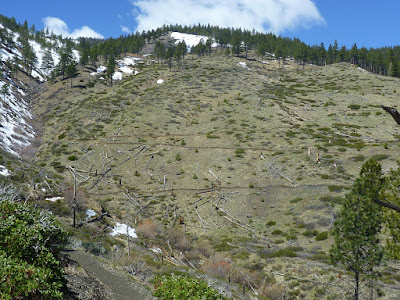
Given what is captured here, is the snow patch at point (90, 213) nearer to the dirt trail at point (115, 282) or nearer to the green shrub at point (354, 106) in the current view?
the dirt trail at point (115, 282)

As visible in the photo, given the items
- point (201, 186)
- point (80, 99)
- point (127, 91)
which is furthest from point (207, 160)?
point (80, 99)

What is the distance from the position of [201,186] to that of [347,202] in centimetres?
3473

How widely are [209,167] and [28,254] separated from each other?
1954 inches

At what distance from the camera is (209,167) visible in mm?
58562

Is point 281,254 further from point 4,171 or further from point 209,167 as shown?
point 4,171

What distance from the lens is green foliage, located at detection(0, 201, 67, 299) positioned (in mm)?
7910

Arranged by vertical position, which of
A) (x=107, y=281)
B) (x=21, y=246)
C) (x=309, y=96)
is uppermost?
(x=309, y=96)

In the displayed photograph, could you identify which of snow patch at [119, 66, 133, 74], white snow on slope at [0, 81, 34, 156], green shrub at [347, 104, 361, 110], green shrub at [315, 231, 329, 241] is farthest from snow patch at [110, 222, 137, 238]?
snow patch at [119, 66, 133, 74]

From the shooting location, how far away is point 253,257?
3089 cm

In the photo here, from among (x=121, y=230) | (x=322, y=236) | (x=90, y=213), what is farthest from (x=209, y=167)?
(x=322, y=236)

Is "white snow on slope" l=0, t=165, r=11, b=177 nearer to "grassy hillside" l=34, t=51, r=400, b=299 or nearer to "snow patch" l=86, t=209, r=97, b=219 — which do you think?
"grassy hillside" l=34, t=51, r=400, b=299

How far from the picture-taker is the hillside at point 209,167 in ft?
93.9

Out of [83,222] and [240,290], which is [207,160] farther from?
[240,290]

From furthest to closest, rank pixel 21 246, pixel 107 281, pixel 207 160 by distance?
pixel 207 160, pixel 107 281, pixel 21 246
